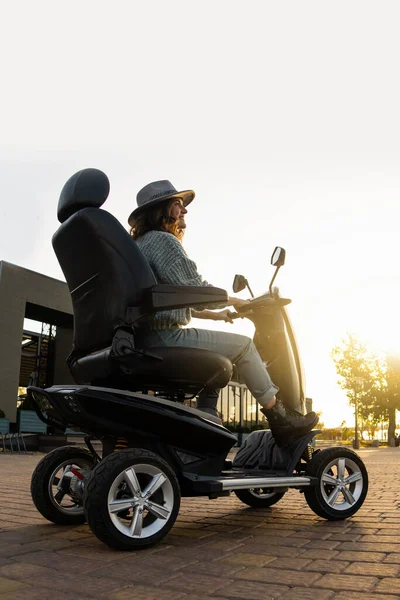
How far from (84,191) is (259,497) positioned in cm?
251

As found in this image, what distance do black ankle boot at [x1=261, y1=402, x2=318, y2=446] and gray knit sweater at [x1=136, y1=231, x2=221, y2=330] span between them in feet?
2.49

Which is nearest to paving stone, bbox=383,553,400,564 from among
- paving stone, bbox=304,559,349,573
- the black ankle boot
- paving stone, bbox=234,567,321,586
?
paving stone, bbox=304,559,349,573

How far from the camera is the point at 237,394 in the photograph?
99.3ft

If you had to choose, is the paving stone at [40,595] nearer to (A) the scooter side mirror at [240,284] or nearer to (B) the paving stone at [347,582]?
(B) the paving stone at [347,582]

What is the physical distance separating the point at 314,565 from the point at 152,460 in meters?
0.83

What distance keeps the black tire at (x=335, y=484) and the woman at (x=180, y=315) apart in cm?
23

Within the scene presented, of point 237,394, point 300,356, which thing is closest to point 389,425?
point 237,394

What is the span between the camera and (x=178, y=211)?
136 inches

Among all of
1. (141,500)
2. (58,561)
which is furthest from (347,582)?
(58,561)

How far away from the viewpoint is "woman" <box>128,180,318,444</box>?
3.08 m

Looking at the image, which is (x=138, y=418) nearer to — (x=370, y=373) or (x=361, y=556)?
(x=361, y=556)

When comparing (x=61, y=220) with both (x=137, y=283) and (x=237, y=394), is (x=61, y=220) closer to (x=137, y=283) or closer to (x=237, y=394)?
(x=137, y=283)

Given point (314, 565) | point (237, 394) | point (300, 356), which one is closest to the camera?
point (314, 565)

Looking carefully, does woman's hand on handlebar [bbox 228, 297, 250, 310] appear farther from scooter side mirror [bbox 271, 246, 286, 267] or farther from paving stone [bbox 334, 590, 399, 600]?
paving stone [bbox 334, 590, 399, 600]
